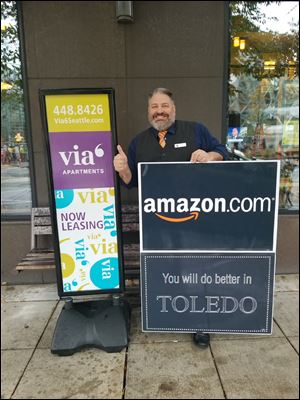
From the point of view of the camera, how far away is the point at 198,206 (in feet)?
7.80

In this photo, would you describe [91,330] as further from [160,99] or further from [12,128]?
[12,128]

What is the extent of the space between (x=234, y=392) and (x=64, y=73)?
294 centimetres

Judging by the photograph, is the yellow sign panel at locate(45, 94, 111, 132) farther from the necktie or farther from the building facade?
the building facade

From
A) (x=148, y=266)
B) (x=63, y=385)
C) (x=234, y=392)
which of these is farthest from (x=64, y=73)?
(x=234, y=392)

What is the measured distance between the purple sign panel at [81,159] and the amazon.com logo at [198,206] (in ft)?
1.31

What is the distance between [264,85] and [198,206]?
1.94 metres

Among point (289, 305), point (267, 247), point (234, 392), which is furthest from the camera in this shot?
point (289, 305)

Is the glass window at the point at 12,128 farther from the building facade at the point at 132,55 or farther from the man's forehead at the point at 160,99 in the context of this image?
the man's forehead at the point at 160,99

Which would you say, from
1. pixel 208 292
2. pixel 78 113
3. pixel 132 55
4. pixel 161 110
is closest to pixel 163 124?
pixel 161 110

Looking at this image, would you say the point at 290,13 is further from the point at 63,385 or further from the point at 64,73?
the point at 63,385

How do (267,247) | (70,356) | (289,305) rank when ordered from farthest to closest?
(289,305), (70,356), (267,247)

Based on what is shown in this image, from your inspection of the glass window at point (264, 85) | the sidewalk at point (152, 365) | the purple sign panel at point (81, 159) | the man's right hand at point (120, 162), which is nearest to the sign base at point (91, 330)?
the sidewalk at point (152, 365)

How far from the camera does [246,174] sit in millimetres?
2320

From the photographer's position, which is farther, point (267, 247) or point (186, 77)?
point (186, 77)
